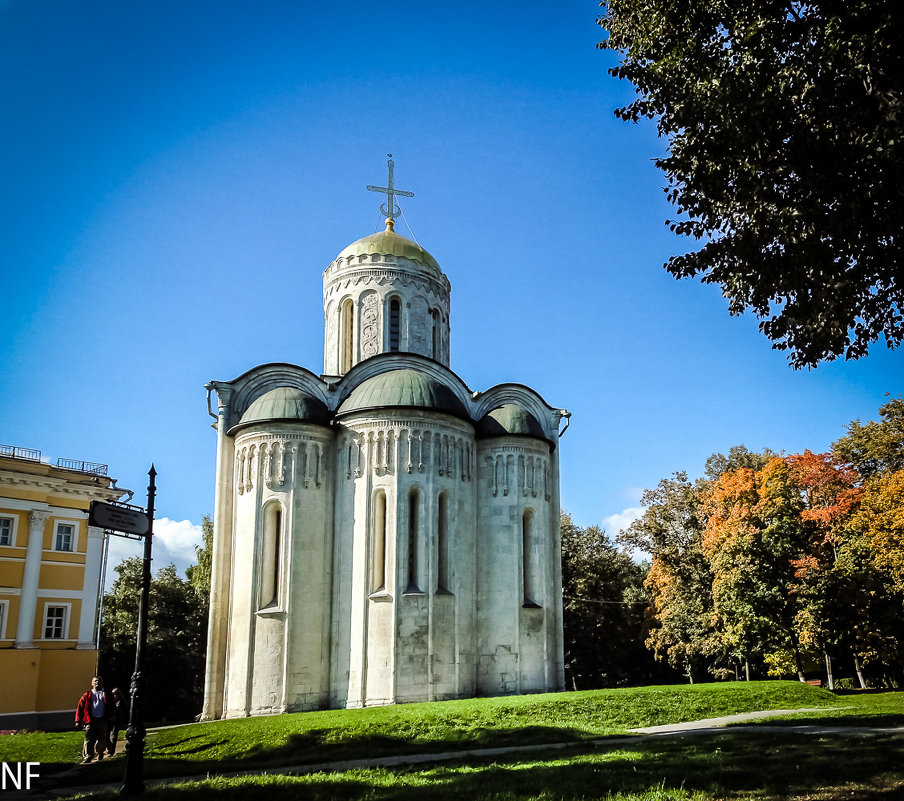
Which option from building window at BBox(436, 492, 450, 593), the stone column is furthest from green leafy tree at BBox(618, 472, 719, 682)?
the stone column

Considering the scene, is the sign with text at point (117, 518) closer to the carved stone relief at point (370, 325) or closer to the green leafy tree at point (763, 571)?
the carved stone relief at point (370, 325)

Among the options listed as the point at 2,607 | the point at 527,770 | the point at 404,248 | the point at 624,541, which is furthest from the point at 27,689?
the point at 624,541

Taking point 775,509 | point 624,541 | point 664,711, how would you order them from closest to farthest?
point 664,711
point 775,509
point 624,541

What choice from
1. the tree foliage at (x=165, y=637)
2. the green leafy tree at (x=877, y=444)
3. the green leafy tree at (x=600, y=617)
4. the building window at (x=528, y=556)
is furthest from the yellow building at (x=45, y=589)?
the green leafy tree at (x=877, y=444)

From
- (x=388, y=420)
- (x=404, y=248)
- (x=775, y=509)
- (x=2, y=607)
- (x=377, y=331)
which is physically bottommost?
(x=2, y=607)

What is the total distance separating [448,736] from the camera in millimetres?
17172

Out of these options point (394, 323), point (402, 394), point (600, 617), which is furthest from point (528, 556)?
point (600, 617)

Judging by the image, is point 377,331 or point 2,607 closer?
point 2,607

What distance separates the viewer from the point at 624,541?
1587 inches

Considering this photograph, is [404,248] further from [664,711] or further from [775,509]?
[664,711]

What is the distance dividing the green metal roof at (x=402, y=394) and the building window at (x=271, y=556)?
3.75 metres

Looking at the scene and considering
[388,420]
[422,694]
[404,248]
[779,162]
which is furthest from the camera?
[404,248]

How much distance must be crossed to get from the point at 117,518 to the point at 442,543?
15061 mm

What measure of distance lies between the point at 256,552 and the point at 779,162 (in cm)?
1882
